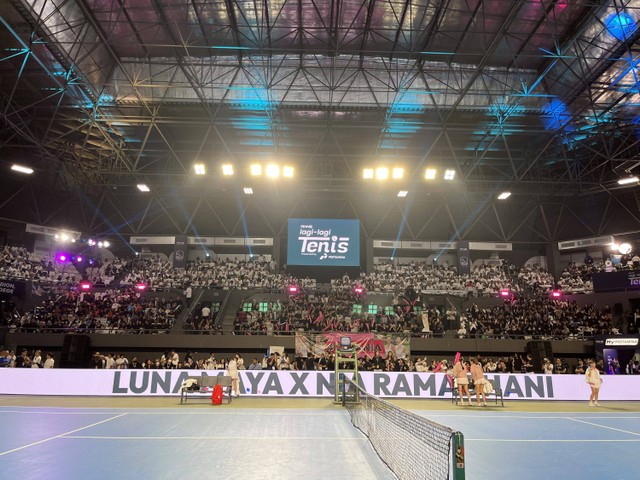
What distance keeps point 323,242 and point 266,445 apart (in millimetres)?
26840

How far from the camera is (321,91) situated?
2588 cm

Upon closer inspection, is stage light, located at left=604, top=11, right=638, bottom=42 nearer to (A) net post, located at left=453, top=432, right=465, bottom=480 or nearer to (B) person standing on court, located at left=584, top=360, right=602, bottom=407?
(B) person standing on court, located at left=584, top=360, right=602, bottom=407

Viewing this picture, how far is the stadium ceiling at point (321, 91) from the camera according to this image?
21.5 m

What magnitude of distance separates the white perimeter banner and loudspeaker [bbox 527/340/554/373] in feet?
23.7

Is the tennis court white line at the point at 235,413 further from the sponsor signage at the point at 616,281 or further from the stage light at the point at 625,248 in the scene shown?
the stage light at the point at 625,248

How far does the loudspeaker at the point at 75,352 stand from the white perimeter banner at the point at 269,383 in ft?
22.6

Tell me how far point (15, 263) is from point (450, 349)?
31.6 meters

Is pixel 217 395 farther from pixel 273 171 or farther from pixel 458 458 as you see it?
pixel 273 171

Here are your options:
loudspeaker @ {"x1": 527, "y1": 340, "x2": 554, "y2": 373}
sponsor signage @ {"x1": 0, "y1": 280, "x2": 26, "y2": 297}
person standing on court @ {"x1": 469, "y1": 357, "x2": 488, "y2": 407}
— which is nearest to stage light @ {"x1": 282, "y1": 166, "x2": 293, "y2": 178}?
person standing on court @ {"x1": 469, "y1": 357, "x2": 488, "y2": 407}

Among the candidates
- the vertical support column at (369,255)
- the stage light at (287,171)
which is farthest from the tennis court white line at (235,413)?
the vertical support column at (369,255)

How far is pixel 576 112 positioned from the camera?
85.4ft

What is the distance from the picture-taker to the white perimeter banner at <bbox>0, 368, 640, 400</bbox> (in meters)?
19.2

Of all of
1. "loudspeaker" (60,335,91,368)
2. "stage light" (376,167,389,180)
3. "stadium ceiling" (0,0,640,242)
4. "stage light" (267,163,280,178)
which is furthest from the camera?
"stage light" (376,167,389,180)

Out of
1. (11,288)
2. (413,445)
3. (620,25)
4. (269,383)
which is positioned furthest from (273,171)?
(413,445)
